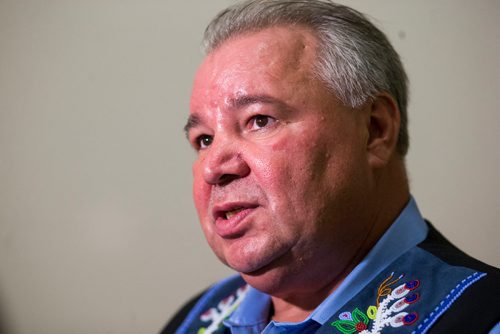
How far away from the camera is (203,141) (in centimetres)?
132

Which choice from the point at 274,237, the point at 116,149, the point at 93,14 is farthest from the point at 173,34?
the point at 274,237

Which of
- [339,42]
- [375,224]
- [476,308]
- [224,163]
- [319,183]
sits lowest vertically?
[476,308]

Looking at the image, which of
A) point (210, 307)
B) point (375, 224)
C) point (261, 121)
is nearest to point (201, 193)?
point (261, 121)

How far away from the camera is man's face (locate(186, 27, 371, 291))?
1.09 meters

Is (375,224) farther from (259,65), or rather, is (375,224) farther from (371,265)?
(259,65)

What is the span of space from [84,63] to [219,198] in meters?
1.22

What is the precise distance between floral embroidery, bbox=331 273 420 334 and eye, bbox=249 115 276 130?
1.40 ft

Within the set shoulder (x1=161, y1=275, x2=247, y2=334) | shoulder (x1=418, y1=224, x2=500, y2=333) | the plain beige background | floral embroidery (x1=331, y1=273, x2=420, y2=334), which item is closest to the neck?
floral embroidery (x1=331, y1=273, x2=420, y2=334)

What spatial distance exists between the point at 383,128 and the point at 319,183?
0.25 meters

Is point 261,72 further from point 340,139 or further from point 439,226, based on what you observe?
point 439,226

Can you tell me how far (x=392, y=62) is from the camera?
1316 millimetres

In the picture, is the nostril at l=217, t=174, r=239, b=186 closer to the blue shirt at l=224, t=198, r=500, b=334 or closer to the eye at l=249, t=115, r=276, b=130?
the eye at l=249, t=115, r=276, b=130

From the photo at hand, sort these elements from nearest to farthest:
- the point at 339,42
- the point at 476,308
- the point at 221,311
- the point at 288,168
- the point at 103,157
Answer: the point at 476,308, the point at 288,168, the point at 339,42, the point at 221,311, the point at 103,157

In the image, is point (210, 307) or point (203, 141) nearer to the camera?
point (203, 141)
